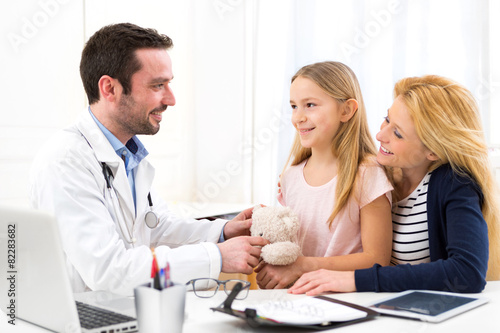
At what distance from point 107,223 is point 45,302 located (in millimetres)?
473

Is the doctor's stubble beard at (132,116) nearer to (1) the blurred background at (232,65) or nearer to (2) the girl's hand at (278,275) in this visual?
(2) the girl's hand at (278,275)

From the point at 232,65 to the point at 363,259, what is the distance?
2141 millimetres

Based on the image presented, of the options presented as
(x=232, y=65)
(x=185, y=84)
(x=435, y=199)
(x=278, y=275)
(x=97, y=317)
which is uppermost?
(x=232, y=65)

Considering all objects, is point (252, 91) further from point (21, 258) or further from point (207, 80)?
point (21, 258)

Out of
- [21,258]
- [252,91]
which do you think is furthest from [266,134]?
[21,258]

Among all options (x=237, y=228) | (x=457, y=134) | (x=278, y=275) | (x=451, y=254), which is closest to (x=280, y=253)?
(x=278, y=275)

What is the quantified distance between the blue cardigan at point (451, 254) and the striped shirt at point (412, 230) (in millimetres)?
61

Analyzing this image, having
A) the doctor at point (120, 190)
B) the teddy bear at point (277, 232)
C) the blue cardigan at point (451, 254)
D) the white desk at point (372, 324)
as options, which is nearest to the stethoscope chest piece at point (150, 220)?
the doctor at point (120, 190)

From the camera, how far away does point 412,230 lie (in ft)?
4.88

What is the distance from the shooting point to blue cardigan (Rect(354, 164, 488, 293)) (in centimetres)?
124

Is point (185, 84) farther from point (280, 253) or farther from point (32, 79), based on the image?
point (280, 253)

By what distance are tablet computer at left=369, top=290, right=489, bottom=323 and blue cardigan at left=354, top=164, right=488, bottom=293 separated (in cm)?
5

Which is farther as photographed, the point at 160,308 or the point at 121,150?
the point at 121,150

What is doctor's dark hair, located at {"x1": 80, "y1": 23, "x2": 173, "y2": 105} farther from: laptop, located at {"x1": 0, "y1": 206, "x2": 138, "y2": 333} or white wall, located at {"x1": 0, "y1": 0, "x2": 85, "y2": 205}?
laptop, located at {"x1": 0, "y1": 206, "x2": 138, "y2": 333}
